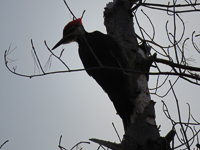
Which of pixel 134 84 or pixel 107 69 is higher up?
pixel 107 69

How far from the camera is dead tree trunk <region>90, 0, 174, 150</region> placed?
263 cm

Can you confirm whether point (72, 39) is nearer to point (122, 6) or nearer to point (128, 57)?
point (122, 6)

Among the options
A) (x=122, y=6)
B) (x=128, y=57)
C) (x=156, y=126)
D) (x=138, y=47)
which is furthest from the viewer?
(x=122, y=6)

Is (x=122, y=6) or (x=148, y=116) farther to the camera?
(x=122, y=6)

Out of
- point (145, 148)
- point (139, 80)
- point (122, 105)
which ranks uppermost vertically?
point (139, 80)

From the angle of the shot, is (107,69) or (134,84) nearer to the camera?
(134,84)

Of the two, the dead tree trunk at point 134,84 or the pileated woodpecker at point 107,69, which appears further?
the pileated woodpecker at point 107,69

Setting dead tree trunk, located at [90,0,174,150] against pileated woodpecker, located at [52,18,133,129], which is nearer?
dead tree trunk, located at [90,0,174,150]

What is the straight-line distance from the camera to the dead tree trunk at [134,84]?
2634 mm

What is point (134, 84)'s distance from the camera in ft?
10.1

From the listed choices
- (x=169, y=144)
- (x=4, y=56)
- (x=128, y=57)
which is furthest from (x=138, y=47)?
(x=4, y=56)

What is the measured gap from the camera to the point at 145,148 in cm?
257

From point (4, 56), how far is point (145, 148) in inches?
60.3

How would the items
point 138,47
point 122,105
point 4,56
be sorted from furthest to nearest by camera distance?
1. point 138,47
2. point 122,105
3. point 4,56
